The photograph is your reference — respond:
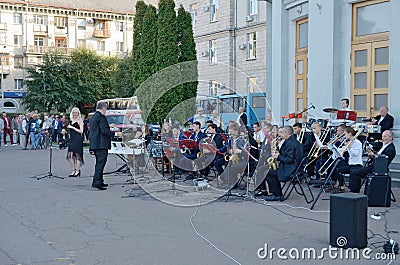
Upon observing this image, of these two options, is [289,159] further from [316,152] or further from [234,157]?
[316,152]

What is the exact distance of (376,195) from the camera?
1084cm

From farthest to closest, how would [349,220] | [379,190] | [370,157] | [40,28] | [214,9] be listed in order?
[40,28], [214,9], [370,157], [379,190], [349,220]

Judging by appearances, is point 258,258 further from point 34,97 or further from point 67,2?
point 67,2

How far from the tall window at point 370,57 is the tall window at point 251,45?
963 inches

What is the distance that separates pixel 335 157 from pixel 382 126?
1843 mm

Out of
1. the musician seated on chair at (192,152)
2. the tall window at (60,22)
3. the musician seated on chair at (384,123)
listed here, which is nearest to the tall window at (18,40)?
the tall window at (60,22)

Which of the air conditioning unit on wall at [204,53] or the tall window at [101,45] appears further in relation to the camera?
the tall window at [101,45]

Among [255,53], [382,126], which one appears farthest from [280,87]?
[255,53]

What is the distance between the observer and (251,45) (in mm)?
40531

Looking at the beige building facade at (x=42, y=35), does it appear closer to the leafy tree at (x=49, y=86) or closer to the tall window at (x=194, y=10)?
the leafy tree at (x=49, y=86)

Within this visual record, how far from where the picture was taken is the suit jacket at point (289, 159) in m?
11.5

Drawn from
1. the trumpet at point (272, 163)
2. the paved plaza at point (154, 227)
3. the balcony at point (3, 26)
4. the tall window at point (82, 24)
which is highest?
the tall window at point (82, 24)

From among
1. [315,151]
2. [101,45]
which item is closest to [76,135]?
[315,151]

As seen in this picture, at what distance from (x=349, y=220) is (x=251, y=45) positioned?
33855 millimetres
